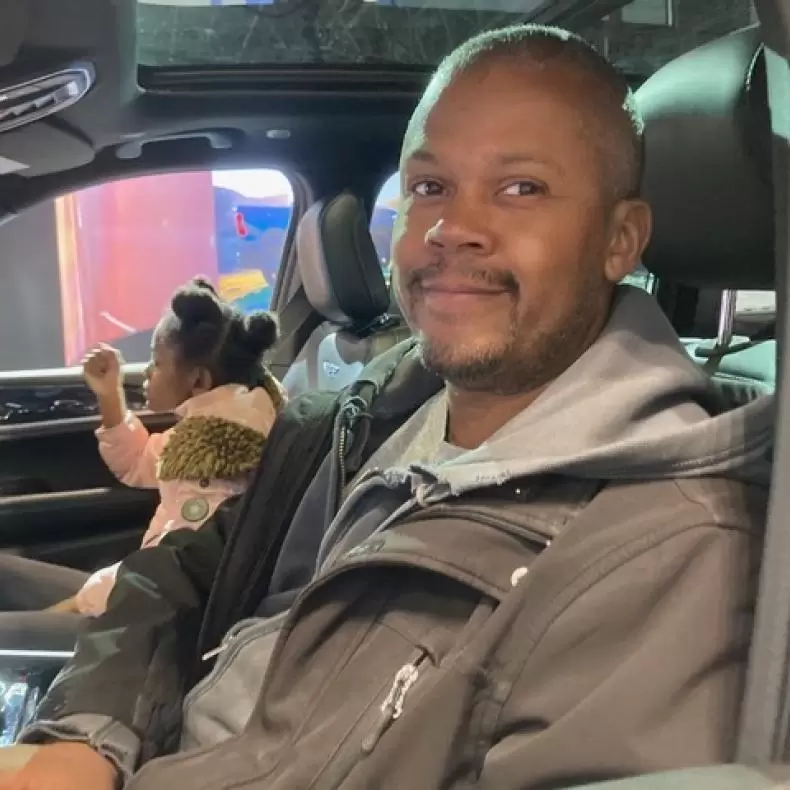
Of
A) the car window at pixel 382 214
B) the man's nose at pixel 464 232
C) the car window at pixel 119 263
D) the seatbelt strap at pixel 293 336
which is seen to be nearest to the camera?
the man's nose at pixel 464 232

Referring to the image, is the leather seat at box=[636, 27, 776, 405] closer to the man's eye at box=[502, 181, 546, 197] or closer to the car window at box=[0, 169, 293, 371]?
the man's eye at box=[502, 181, 546, 197]

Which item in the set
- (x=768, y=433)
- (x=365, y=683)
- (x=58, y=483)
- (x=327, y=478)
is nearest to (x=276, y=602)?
(x=327, y=478)

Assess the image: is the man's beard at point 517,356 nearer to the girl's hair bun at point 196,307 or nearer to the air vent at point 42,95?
the girl's hair bun at point 196,307

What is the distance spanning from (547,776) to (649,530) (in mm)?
208

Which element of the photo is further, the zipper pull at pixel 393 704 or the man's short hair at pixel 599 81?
the man's short hair at pixel 599 81

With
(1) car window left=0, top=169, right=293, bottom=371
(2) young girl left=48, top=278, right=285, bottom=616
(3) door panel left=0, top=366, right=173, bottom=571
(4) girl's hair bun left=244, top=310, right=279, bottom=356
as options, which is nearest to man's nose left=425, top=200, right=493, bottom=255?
(2) young girl left=48, top=278, right=285, bottom=616

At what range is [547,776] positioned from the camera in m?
0.74

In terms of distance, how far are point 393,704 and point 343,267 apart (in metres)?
1.81

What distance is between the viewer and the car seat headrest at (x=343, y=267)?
255cm

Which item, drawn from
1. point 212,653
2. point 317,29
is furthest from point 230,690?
point 317,29

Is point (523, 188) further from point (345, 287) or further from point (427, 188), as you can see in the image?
point (345, 287)

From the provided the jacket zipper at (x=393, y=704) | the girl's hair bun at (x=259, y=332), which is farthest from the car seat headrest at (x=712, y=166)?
the girl's hair bun at (x=259, y=332)

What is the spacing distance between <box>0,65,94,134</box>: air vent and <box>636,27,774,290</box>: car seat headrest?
137cm

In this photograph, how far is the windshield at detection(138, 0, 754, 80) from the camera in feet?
7.69
